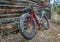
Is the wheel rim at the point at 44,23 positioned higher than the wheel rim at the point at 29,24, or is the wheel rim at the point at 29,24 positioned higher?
the wheel rim at the point at 29,24

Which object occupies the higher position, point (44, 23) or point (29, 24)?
point (29, 24)

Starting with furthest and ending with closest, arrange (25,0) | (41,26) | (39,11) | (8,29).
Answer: (39,11), (41,26), (25,0), (8,29)

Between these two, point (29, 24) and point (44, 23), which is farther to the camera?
point (44, 23)

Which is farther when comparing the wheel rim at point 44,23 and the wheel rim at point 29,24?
the wheel rim at point 44,23

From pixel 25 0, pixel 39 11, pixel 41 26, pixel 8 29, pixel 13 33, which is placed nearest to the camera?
pixel 8 29

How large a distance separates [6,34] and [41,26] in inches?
90.6

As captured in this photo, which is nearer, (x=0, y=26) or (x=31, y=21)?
(x=0, y=26)

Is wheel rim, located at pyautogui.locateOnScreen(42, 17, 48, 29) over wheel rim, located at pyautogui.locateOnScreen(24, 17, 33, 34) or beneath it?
beneath

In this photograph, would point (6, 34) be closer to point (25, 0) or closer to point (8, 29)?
point (8, 29)

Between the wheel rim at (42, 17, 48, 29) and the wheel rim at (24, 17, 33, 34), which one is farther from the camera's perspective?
the wheel rim at (42, 17, 48, 29)

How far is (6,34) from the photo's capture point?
635cm

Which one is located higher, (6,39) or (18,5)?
(18,5)

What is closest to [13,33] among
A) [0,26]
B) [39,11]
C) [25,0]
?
[0,26]

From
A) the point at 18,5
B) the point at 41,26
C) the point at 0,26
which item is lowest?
the point at 41,26
